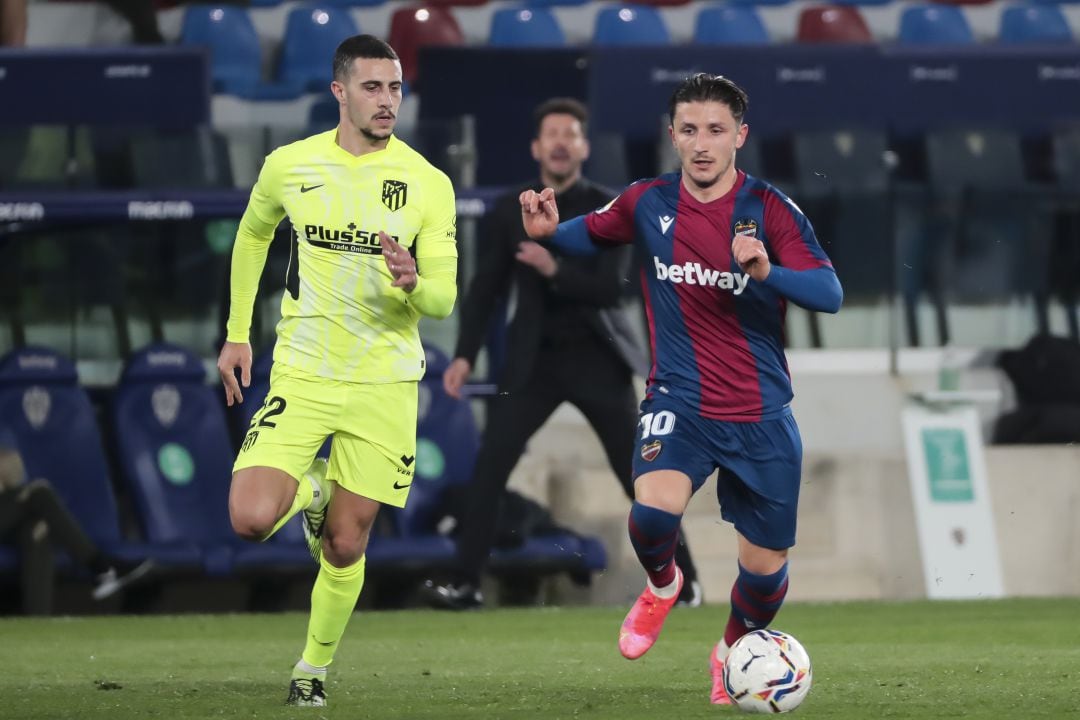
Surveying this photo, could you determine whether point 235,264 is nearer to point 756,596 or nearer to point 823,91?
point 756,596

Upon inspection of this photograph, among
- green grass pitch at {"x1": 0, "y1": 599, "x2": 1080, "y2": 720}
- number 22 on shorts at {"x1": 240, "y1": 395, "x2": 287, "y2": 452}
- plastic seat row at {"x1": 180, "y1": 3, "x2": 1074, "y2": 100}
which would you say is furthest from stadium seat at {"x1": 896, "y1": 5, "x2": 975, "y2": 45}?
number 22 on shorts at {"x1": 240, "y1": 395, "x2": 287, "y2": 452}

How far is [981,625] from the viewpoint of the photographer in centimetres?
945

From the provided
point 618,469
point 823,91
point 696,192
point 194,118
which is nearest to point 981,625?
point 618,469

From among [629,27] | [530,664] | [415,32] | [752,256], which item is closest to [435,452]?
[530,664]

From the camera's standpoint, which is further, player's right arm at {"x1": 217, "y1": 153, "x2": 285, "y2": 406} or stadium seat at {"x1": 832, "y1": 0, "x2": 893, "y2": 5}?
stadium seat at {"x1": 832, "y1": 0, "x2": 893, "y2": 5}

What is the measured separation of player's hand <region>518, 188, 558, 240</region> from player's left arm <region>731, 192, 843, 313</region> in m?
0.65

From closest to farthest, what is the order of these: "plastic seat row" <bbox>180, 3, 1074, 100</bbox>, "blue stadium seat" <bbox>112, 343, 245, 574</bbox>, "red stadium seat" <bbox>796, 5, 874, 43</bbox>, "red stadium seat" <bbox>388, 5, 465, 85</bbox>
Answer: "blue stadium seat" <bbox>112, 343, 245, 574</bbox>, "red stadium seat" <bbox>388, 5, 465, 85</bbox>, "plastic seat row" <bbox>180, 3, 1074, 100</bbox>, "red stadium seat" <bbox>796, 5, 874, 43</bbox>

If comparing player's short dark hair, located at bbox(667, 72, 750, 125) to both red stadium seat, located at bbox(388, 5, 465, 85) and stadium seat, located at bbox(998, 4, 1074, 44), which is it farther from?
stadium seat, located at bbox(998, 4, 1074, 44)

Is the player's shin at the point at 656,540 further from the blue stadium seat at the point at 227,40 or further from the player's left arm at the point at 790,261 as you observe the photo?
the blue stadium seat at the point at 227,40

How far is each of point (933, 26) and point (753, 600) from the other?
28.8 feet

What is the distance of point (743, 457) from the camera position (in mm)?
6234

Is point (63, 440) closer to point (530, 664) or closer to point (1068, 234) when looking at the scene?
point (530, 664)

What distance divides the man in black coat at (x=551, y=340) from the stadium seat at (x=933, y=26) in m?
5.16

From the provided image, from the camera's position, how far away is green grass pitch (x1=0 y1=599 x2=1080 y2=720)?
20.4 ft
